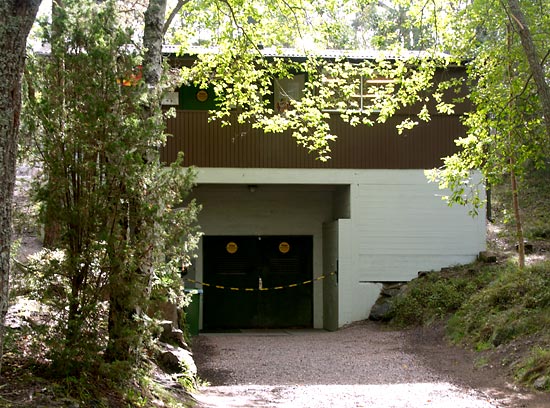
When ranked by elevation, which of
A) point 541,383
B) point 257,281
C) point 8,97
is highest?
point 8,97

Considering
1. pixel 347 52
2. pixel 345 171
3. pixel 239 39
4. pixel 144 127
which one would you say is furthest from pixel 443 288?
pixel 144 127

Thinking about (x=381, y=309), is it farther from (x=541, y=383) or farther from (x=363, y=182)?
(x=541, y=383)

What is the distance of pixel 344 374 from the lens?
1111 cm

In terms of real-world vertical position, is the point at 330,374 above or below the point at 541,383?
below

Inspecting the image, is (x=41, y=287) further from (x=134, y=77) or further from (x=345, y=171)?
(x=345, y=171)

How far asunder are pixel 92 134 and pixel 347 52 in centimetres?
906

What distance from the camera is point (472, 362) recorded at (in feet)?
37.8

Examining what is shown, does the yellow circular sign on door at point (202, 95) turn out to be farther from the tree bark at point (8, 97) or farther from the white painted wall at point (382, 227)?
the tree bark at point (8, 97)

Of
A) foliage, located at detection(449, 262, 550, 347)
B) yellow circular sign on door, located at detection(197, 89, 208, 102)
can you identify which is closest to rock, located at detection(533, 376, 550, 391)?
foliage, located at detection(449, 262, 550, 347)

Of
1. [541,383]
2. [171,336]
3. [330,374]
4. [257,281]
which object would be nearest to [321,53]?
[330,374]

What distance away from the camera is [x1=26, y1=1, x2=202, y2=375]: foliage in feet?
21.0

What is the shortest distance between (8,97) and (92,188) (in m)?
1.84

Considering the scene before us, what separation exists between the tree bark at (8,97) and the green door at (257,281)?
14779mm

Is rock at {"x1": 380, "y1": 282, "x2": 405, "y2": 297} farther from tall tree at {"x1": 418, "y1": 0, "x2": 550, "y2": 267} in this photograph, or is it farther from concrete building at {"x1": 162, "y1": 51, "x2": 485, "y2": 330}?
tall tree at {"x1": 418, "y1": 0, "x2": 550, "y2": 267}
